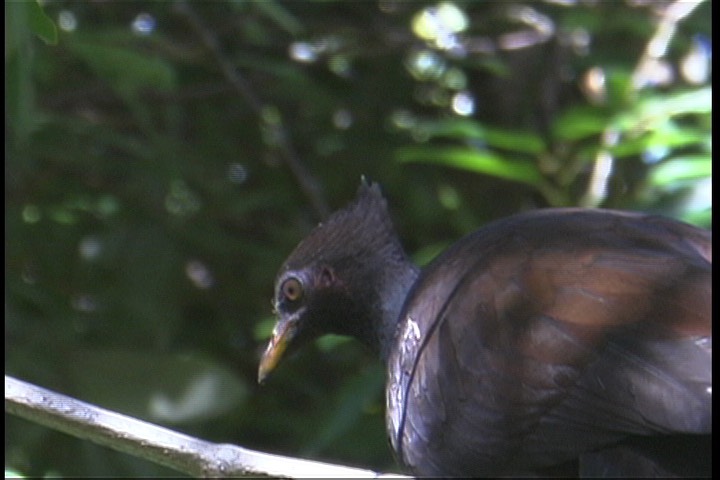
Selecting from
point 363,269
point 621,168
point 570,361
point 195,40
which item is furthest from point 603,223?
point 195,40

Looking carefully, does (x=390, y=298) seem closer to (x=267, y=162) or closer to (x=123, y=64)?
(x=123, y=64)

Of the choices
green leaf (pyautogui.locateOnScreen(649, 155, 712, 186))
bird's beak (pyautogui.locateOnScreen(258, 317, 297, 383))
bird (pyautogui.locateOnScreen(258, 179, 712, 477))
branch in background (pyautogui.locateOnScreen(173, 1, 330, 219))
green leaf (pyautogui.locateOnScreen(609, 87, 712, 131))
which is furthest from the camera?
branch in background (pyautogui.locateOnScreen(173, 1, 330, 219))

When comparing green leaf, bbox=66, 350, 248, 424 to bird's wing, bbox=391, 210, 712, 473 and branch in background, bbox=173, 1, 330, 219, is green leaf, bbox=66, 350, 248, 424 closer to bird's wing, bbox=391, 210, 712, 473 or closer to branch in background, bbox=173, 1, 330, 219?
branch in background, bbox=173, 1, 330, 219

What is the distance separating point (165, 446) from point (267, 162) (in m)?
2.46

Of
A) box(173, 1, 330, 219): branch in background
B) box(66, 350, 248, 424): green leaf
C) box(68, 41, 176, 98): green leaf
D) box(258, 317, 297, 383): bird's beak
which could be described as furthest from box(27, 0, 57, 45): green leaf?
box(173, 1, 330, 219): branch in background

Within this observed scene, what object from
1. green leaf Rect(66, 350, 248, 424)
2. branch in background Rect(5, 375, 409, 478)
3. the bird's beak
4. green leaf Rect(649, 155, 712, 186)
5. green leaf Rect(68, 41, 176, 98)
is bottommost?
branch in background Rect(5, 375, 409, 478)

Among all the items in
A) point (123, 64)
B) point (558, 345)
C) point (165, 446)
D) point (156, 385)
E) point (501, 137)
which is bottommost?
point (165, 446)

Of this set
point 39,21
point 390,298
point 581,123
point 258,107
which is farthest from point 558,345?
point 258,107

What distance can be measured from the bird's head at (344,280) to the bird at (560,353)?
10.9 inches

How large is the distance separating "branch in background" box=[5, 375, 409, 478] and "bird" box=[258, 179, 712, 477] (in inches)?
10.5

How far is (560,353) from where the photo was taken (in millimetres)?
2754

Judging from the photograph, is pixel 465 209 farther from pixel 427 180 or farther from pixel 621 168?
pixel 621 168

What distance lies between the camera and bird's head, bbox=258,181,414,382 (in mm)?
3672

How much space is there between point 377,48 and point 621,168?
1.06 metres
